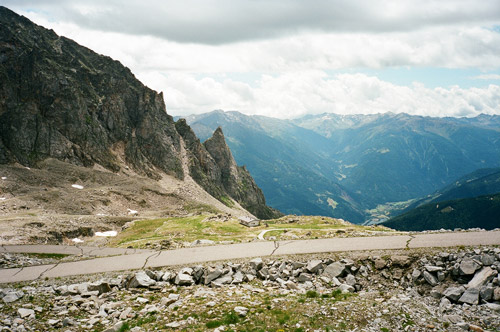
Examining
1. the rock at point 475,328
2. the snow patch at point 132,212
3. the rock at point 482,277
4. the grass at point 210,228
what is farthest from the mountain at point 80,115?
the rock at point 475,328

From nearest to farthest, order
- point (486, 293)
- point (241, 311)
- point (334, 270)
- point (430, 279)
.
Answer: point (241, 311) → point (486, 293) → point (430, 279) → point (334, 270)

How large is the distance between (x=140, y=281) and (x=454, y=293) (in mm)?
21022

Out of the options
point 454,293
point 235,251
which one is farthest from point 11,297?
point 454,293

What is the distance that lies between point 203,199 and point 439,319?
139 meters

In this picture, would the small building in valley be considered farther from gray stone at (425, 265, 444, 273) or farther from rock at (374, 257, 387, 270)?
gray stone at (425, 265, 444, 273)

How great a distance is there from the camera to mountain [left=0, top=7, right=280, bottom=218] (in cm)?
12995

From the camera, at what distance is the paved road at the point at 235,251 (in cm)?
2772

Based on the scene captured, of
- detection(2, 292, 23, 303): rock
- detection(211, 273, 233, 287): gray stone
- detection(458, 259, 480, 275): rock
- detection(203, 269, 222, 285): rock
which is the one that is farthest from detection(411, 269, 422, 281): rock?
detection(2, 292, 23, 303): rock

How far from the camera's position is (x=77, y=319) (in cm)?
1888

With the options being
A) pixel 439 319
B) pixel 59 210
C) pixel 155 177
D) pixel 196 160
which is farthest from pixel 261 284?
pixel 196 160

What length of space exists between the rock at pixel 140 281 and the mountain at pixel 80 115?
397ft

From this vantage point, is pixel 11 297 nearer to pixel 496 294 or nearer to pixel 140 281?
pixel 140 281

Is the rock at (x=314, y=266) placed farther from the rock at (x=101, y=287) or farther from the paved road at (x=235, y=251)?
the rock at (x=101, y=287)

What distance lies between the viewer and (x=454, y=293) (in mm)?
19922
